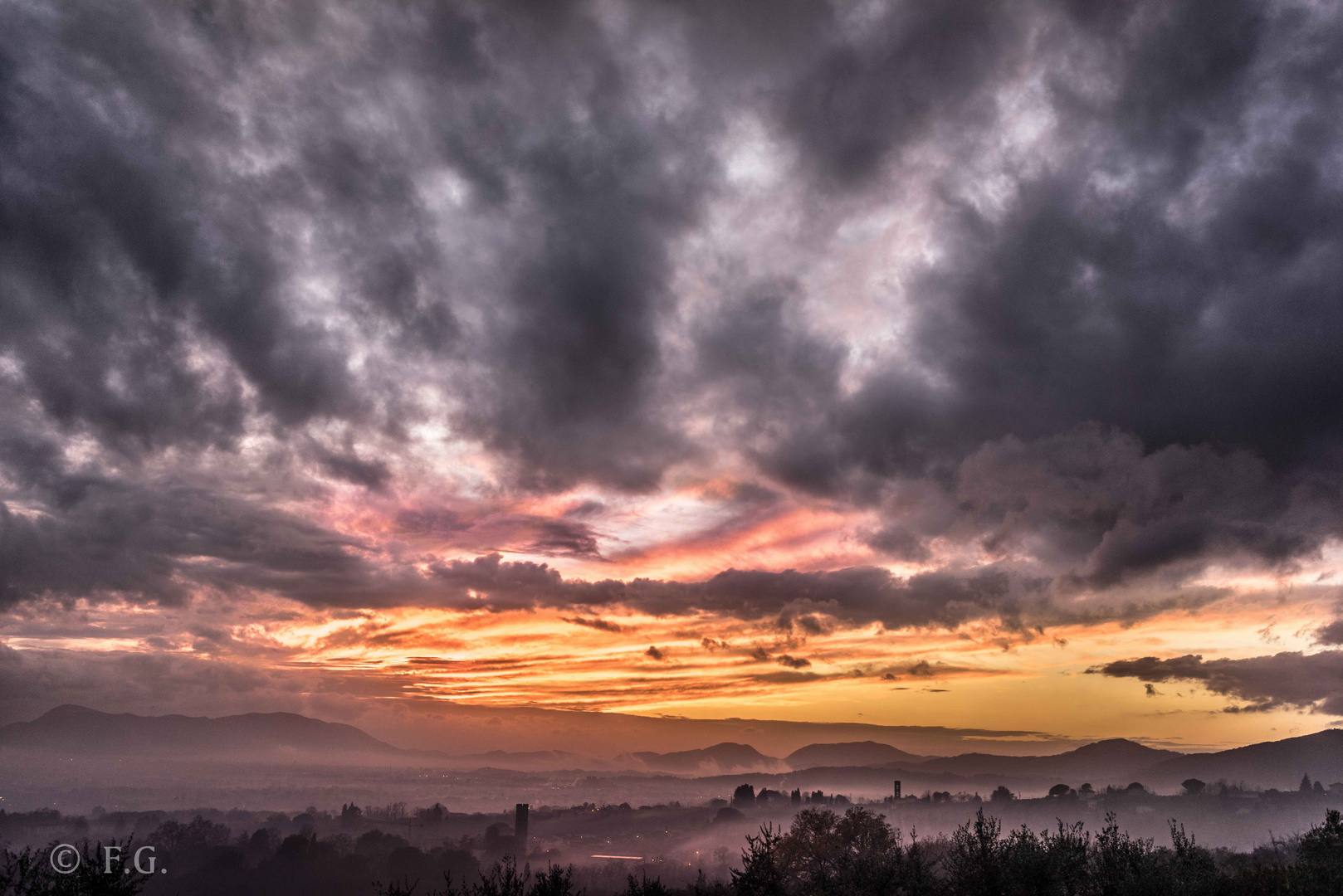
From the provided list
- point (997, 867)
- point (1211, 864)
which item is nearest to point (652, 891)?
point (997, 867)

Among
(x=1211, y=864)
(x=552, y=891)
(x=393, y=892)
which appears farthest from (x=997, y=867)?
(x=393, y=892)

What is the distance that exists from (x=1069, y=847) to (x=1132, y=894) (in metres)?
7.28

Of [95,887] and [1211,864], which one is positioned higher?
[95,887]

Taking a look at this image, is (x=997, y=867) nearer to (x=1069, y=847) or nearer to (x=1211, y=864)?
Result: (x=1069, y=847)

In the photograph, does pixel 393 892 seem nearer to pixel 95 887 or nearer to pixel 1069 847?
pixel 95 887

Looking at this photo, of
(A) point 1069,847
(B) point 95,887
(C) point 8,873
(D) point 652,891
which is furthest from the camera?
(D) point 652,891

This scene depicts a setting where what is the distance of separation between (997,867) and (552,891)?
30137 millimetres

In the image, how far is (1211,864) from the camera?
51.6 meters

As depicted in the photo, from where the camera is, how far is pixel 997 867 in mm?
48281

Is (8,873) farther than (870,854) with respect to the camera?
No

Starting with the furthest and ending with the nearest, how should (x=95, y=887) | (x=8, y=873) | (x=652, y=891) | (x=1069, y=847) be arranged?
1. (x=652, y=891)
2. (x=1069, y=847)
3. (x=8, y=873)
4. (x=95, y=887)

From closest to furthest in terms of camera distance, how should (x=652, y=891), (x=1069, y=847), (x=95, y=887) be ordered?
(x=95, y=887) → (x=1069, y=847) → (x=652, y=891)

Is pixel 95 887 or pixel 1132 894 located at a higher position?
pixel 95 887

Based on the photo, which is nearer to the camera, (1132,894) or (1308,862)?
(1132,894)
